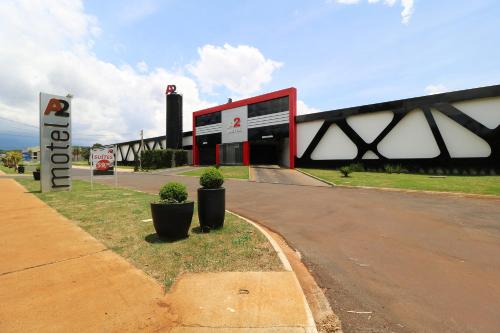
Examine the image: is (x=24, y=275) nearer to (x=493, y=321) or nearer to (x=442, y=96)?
(x=493, y=321)

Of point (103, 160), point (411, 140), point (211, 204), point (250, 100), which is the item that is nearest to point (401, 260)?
point (211, 204)

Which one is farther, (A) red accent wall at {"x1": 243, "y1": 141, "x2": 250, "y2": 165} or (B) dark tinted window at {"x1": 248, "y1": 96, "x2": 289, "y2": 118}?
(A) red accent wall at {"x1": 243, "y1": 141, "x2": 250, "y2": 165}

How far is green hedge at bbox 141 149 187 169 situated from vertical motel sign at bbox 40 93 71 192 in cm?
2688

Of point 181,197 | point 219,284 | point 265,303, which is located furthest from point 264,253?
point 181,197

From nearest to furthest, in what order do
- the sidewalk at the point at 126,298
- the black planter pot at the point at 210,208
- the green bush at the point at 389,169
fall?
the sidewalk at the point at 126,298 → the black planter pot at the point at 210,208 → the green bush at the point at 389,169

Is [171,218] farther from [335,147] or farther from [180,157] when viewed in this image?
[180,157]

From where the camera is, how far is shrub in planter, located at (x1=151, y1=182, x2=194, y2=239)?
228 inches

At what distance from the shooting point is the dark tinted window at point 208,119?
138ft

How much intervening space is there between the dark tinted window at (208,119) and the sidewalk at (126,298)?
37.9 metres

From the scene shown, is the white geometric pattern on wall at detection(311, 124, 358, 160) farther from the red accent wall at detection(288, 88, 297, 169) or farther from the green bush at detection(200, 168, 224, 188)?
the green bush at detection(200, 168, 224, 188)

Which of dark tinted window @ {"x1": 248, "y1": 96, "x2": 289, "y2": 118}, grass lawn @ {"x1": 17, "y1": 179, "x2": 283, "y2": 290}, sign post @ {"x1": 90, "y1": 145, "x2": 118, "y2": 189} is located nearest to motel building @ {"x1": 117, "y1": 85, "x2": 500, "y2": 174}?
dark tinted window @ {"x1": 248, "y1": 96, "x2": 289, "y2": 118}

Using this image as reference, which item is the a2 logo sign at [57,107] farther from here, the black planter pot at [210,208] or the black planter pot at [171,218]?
the black planter pot at [171,218]

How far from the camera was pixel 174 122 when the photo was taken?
4781 centimetres

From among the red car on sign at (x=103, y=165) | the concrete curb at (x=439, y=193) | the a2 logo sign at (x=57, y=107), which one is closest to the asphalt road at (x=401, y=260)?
the concrete curb at (x=439, y=193)
